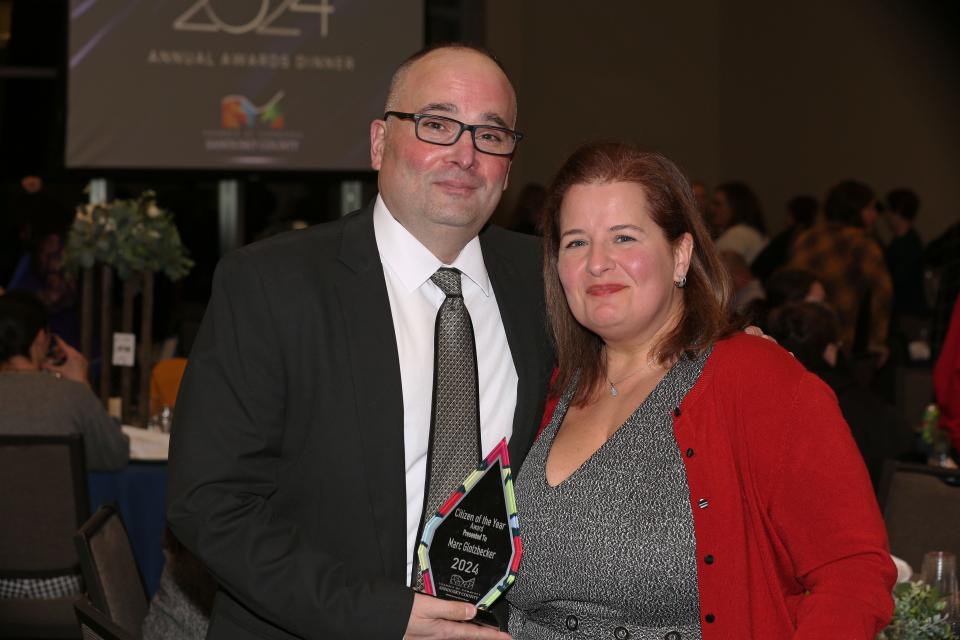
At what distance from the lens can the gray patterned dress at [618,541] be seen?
6.94ft

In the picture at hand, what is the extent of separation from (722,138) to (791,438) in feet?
35.1

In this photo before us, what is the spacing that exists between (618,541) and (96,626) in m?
0.96

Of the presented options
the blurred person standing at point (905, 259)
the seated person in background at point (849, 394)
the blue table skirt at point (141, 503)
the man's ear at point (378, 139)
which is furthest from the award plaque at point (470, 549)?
the blurred person standing at point (905, 259)

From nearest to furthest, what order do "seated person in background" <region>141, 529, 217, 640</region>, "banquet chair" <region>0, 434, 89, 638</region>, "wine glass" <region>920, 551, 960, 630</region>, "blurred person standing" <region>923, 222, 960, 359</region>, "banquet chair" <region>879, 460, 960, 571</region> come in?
"wine glass" <region>920, 551, 960, 630</region>
"seated person in background" <region>141, 529, 217, 640</region>
"banquet chair" <region>879, 460, 960, 571</region>
"banquet chair" <region>0, 434, 89, 638</region>
"blurred person standing" <region>923, 222, 960, 359</region>

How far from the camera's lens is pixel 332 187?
32.9 ft

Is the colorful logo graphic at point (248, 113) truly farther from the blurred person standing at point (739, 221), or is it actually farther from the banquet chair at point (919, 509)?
the banquet chair at point (919, 509)

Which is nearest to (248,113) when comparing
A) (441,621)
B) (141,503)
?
(141,503)

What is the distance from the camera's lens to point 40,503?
4301mm

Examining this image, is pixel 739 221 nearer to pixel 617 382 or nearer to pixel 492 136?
pixel 617 382

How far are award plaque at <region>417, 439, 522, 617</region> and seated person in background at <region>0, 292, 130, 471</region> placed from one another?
2.80m

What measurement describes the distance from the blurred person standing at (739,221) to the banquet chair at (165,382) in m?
4.46

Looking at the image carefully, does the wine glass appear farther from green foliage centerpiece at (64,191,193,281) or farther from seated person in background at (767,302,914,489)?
green foliage centerpiece at (64,191,193,281)

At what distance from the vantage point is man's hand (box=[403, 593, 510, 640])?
196 centimetres

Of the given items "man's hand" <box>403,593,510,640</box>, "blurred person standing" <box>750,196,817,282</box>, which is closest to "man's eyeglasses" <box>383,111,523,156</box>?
"man's hand" <box>403,593,510,640</box>
